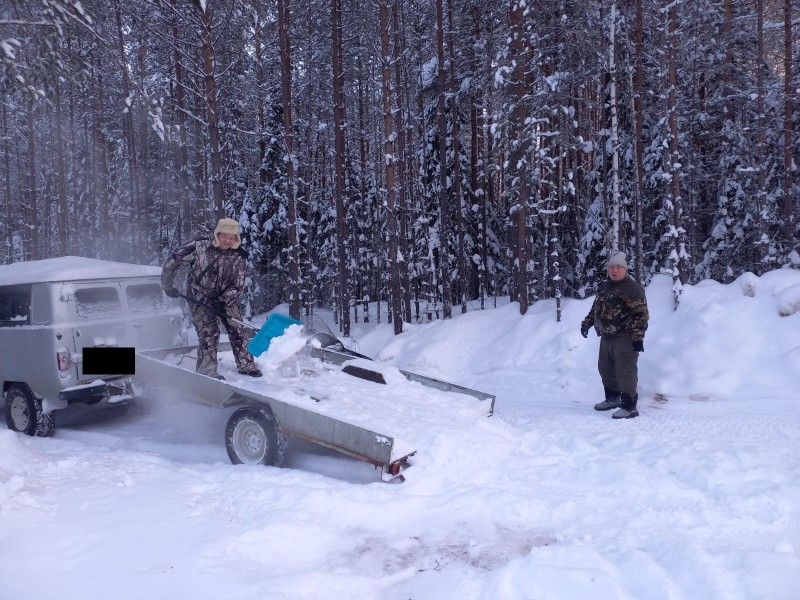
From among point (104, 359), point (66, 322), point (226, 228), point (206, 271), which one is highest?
point (226, 228)

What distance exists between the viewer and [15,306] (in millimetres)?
7312

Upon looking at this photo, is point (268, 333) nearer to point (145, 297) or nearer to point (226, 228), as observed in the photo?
point (226, 228)

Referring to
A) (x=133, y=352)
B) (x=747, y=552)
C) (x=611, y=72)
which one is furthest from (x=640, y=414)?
(x=611, y=72)

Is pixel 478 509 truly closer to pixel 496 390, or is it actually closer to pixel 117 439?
pixel 117 439

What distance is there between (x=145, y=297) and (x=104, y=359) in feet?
4.13

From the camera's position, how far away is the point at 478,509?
4504 millimetres

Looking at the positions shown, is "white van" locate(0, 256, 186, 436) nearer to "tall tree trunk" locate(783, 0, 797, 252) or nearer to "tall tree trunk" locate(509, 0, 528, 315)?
"tall tree trunk" locate(509, 0, 528, 315)

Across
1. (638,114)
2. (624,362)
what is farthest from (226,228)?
(638,114)

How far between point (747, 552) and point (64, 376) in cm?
687

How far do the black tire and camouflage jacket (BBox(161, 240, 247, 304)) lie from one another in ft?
7.00

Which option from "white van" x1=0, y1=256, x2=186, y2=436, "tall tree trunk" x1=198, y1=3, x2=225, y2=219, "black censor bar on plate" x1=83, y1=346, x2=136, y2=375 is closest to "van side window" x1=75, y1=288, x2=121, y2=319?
"white van" x1=0, y1=256, x2=186, y2=436

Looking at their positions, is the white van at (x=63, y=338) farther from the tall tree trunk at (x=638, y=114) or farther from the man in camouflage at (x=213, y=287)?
the tall tree trunk at (x=638, y=114)

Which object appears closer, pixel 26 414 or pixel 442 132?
pixel 26 414

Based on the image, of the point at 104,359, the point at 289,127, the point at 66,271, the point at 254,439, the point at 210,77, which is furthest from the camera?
the point at 289,127
